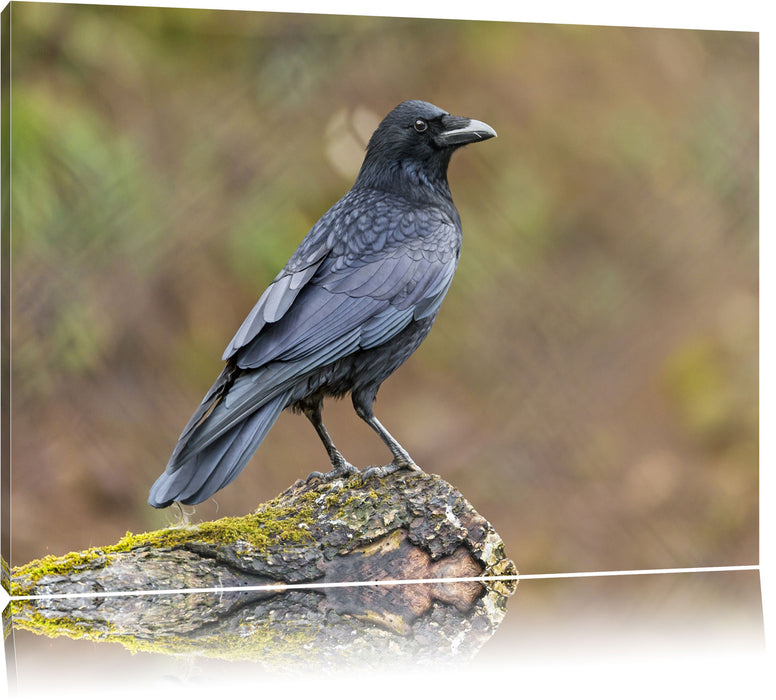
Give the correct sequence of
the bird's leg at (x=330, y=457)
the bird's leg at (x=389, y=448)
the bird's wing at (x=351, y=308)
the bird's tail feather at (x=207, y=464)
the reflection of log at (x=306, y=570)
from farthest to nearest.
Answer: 1. the bird's leg at (x=330, y=457)
2. the bird's leg at (x=389, y=448)
3. the bird's wing at (x=351, y=308)
4. the bird's tail feather at (x=207, y=464)
5. the reflection of log at (x=306, y=570)

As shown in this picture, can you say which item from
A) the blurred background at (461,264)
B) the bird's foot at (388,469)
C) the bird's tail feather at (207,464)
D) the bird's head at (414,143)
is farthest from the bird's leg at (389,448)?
the bird's head at (414,143)

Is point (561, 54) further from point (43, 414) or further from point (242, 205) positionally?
point (43, 414)

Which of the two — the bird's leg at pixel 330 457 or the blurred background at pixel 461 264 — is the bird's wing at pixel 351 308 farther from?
the blurred background at pixel 461 264

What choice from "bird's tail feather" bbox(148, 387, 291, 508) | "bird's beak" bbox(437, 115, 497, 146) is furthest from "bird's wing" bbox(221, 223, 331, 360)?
"bird's beak" bbox(437, 115, 497, 146)

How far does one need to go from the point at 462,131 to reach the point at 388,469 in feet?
4.92

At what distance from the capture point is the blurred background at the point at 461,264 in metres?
4.92

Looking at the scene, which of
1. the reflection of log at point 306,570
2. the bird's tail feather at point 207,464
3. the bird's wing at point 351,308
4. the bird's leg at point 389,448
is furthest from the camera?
the bird's leg at point 389,448

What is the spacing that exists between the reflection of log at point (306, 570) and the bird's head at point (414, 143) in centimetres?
130

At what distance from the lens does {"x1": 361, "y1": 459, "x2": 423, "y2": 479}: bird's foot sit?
4.86 meters

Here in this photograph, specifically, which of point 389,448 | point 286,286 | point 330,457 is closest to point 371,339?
point 286,286

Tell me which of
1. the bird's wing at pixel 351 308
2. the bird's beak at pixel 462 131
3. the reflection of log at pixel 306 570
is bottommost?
the reflection of log at pixel 306 570

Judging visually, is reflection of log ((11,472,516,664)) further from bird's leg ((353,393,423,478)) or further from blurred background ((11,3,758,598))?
blurred background ((11,3,758,598))

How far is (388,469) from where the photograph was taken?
4875 millimetres

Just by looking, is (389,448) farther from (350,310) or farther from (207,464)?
(207,464)
